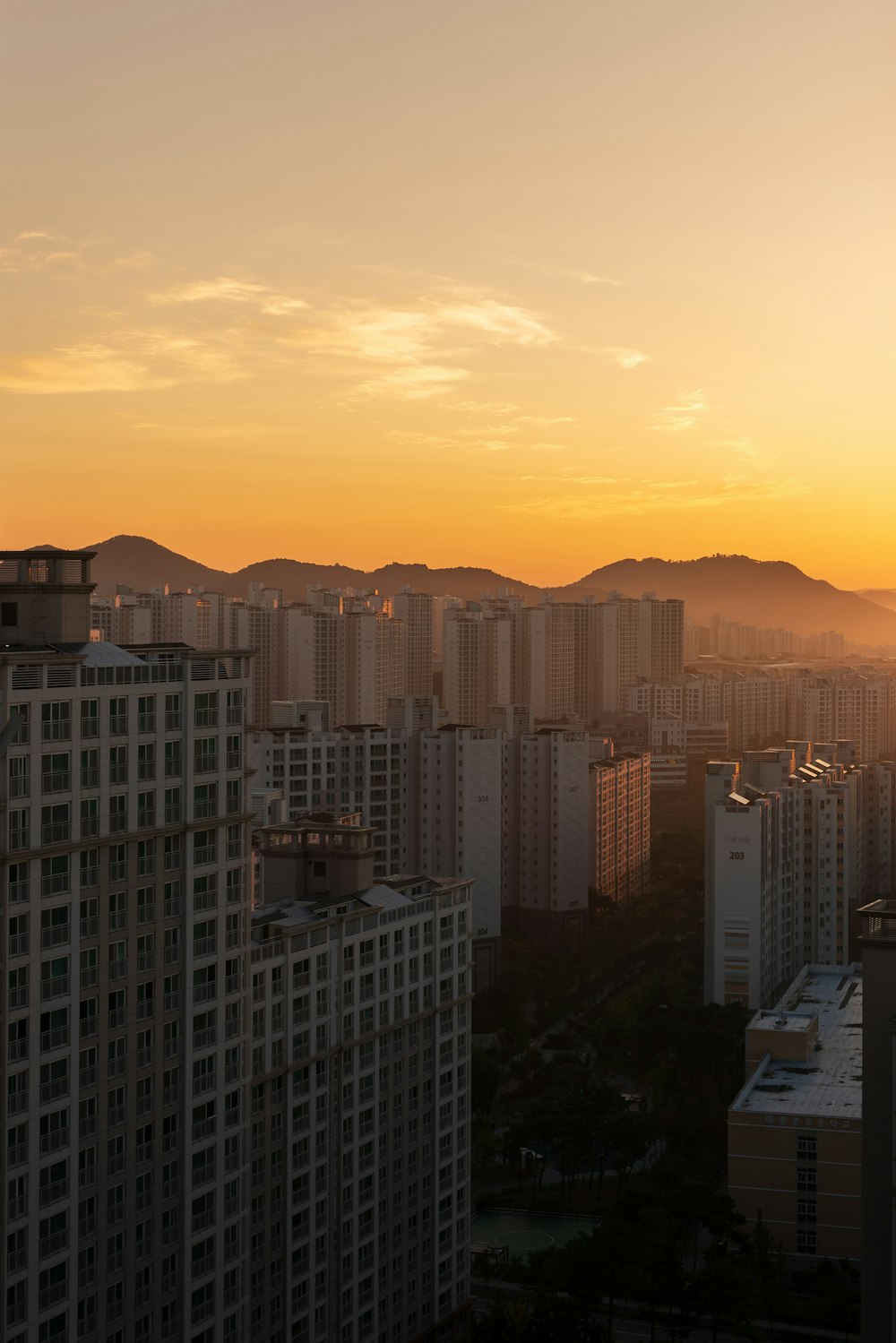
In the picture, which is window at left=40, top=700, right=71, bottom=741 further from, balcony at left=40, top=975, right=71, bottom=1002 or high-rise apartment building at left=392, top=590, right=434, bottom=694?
high-rise apartment building at left=392, top=590, right=434, bottom=694

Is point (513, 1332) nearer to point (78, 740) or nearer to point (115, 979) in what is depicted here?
point (115, 979)

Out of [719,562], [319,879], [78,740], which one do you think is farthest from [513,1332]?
[719,562]

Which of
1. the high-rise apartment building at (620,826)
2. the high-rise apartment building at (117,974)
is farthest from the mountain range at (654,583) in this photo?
the high-rise apartment building at (117,974)

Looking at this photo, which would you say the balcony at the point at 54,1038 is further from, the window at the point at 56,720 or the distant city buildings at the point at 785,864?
the distant city buildings at the point at 785,864

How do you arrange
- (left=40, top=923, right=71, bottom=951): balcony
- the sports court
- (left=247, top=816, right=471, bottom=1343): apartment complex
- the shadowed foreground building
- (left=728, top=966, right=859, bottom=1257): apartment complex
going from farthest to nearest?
1. the sports court
2. (left=728, top=966, right=859, bottom=1257): apartment complex
3. (left=247, top=816, right=471, bottom=1343): apartment complex
4. the shadowed foreground building
5. (left=40, top=923, right=71, bottom=951): balcony

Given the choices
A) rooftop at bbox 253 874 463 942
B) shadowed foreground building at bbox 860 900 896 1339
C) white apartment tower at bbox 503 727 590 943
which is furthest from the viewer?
white apartment tower at bbox 503 727 590 943

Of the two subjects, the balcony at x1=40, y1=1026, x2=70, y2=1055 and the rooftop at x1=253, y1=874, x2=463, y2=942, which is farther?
the rooftop at x1=253, y1=874, x2=463, y2=942

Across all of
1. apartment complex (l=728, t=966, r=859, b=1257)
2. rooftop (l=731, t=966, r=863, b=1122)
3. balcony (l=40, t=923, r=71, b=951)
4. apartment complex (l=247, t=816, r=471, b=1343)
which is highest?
balcony (l=40, t=923, r=71, b=951)

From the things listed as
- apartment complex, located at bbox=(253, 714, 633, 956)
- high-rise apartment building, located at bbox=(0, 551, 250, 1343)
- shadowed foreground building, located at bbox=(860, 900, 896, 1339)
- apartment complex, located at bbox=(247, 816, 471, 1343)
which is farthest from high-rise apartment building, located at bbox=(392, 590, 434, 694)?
shadowed foreground building, located at bbox=(860, 900, 896, 1339)
